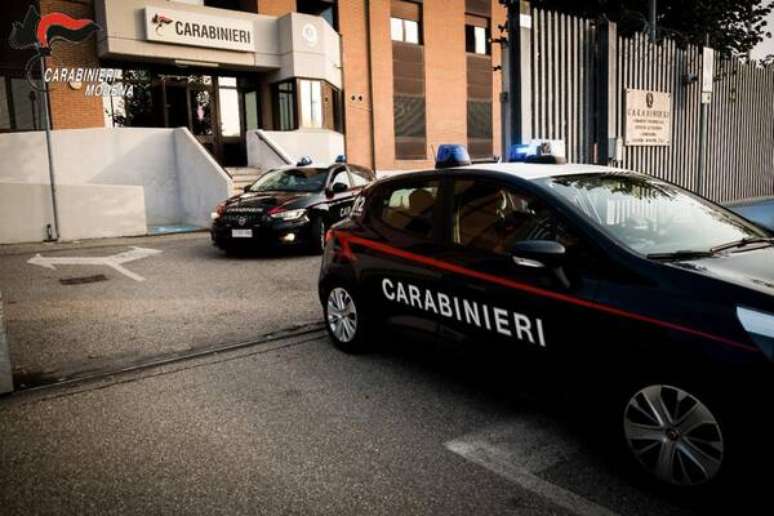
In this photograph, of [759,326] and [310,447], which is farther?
[310,447]

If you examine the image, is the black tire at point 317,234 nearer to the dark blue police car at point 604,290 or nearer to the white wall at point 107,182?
the dark blue police car at point 604,290

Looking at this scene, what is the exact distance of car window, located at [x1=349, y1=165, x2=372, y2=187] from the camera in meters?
11.1

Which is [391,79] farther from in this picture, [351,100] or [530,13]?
[530,13]

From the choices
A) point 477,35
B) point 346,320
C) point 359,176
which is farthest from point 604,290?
point 477,35

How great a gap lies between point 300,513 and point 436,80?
86.8ft

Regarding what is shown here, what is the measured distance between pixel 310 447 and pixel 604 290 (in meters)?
1.79

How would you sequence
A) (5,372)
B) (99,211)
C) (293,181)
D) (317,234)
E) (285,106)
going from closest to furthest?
(5,372) → (317,234) → (293,181) → (99,211) → (285,106)

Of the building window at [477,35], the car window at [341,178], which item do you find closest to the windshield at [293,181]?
the car window at [341,178]

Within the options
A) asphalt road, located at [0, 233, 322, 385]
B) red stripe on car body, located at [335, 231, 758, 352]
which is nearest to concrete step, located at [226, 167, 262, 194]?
asphalt road, located at [0, 233, 322, 385]

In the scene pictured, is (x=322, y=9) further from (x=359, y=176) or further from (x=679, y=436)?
(x=679, y=436)

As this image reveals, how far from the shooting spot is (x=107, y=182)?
16250mm

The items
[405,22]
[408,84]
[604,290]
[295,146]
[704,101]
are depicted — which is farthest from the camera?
[405,22]

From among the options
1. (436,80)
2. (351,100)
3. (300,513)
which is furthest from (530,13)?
(436,80)

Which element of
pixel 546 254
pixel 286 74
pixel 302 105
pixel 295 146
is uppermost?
pixel 286 74
